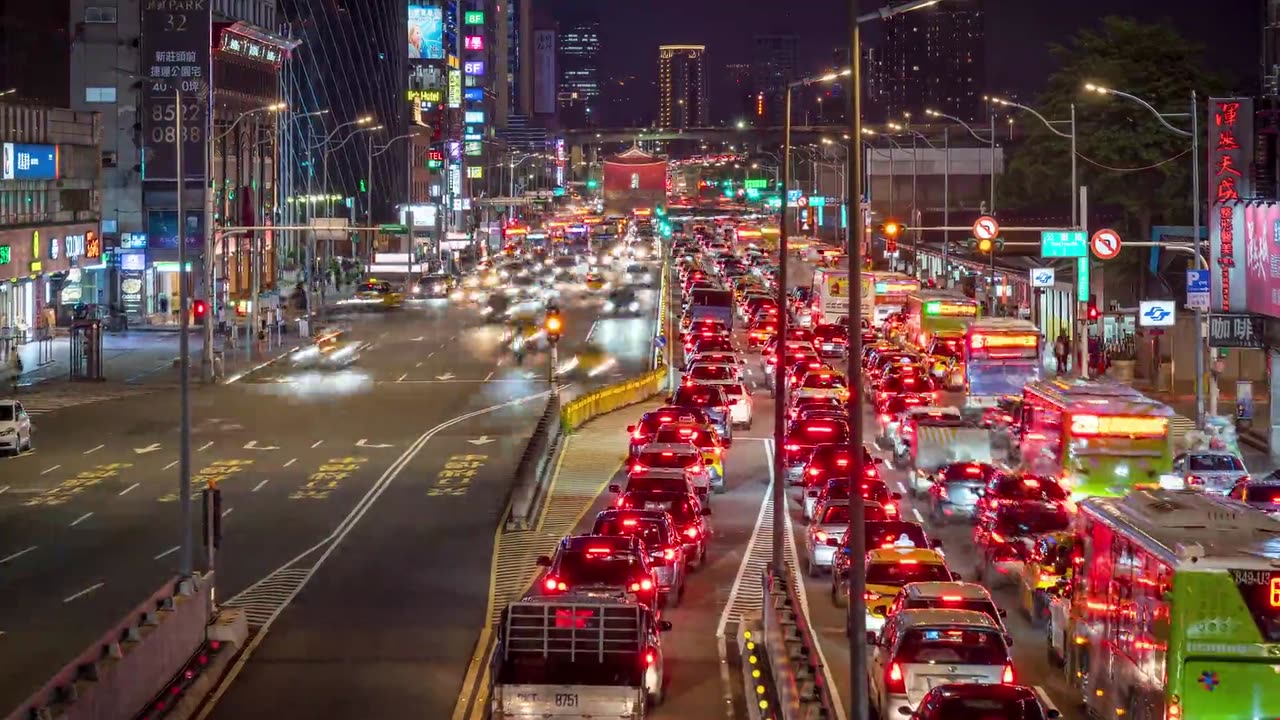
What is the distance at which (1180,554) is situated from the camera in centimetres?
1664

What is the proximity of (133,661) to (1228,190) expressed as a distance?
123 feet

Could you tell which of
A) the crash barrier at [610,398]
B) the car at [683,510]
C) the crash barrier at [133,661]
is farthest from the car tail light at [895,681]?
the crash barrier at [610,398]

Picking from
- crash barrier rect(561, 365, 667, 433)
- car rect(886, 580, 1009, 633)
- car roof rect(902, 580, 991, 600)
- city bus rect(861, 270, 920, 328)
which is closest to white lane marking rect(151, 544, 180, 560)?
car rect(886, 580, 1009, 633)

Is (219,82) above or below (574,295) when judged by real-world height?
above

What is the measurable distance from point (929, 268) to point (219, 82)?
47.5 m

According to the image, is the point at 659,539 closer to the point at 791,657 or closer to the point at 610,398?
the point at 791,657

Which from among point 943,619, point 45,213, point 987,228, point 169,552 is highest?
point 45,213

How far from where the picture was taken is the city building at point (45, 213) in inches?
2960

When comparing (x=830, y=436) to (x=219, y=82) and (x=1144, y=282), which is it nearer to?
(x=1144, y=282)

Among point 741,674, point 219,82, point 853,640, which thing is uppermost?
point 219,82

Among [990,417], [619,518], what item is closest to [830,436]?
[990,417]

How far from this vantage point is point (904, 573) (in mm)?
25203

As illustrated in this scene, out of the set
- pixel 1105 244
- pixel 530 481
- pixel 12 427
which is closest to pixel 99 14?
pixel 12 427

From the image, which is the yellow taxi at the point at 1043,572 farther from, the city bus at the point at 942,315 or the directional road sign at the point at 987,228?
the city bus at the point at 942,315
